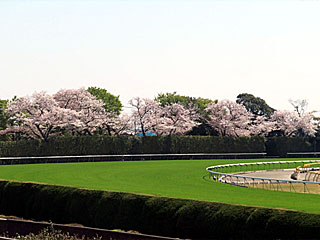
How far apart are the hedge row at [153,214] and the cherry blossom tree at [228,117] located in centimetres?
4801

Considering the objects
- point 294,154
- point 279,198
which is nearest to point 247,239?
point 279,198

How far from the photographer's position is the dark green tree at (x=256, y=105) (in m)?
80.8

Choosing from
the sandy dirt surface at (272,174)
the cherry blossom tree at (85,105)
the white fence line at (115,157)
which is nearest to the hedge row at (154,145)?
the white fence line at (115,157)

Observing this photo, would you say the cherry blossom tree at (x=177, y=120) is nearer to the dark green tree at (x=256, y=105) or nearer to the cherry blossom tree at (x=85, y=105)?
the cherry blossom tree at (x=85, y=105)

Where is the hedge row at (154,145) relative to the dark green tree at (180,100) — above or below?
below

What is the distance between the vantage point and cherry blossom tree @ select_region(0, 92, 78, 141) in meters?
48.2

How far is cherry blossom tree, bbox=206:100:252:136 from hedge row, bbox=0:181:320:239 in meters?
48.0

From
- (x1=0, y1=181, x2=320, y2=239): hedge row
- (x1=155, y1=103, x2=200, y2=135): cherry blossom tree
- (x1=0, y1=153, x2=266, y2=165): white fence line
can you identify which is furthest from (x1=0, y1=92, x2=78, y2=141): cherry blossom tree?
(x1=0, y1=181, x2=320, y2=239): hedge row

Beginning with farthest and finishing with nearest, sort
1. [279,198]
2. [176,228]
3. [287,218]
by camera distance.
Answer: [279,198] < [176,228] < [287,218]

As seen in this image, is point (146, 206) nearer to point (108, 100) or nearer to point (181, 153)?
point (181, 153)

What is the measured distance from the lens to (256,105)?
80625 millimetres

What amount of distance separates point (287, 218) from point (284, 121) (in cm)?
5928

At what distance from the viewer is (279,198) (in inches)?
628

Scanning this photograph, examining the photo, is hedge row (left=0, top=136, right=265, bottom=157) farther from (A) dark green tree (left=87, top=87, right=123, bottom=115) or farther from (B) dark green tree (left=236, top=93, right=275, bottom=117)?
(B) dark green tree (left=236, top=93, right=275, bottom=117)
